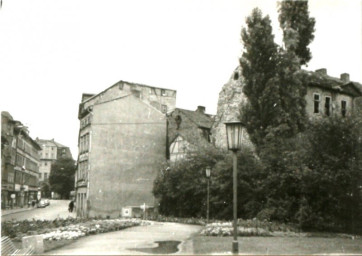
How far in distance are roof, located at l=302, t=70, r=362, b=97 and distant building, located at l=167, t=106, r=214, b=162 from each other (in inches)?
386

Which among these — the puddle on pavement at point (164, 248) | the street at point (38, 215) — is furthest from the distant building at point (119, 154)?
the puddle on pavement at point (164, 248)

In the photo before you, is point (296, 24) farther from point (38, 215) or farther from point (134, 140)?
point (38, 215)

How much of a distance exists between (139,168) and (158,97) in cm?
1297

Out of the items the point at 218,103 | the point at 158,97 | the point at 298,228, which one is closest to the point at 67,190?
the point at 158,97

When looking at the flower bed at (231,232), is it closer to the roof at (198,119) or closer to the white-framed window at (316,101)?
the white-framed window at (316,101)

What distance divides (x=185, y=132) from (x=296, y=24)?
48.4 feet

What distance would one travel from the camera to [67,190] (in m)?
66.6

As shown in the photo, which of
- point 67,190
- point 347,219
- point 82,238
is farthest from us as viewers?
point 67,190

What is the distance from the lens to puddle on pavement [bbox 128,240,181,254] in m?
11.3

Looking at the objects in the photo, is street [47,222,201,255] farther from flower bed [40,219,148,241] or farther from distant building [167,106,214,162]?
distant building [167,106,214,162]

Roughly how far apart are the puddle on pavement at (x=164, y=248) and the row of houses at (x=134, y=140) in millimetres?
20952

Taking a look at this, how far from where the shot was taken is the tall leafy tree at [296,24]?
26.3m

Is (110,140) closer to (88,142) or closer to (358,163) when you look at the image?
(88,142)

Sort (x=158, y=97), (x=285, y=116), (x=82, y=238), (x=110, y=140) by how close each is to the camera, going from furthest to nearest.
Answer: (x=158, y=97)
(x=110, y=140)
(x=285, y=116)
(x=82, y=238)
